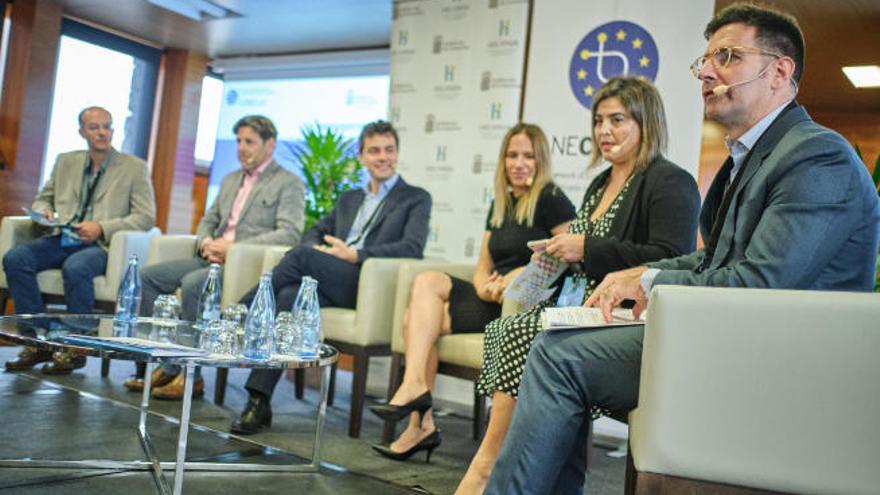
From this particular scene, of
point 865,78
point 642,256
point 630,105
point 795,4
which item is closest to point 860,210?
point 642,256

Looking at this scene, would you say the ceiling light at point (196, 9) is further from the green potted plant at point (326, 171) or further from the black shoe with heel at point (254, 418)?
the black shoe with heel at point (254, 418)

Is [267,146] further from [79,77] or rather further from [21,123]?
[79,77]

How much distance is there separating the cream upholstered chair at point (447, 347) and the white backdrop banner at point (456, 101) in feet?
3.98

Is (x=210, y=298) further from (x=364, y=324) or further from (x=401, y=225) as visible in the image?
(x=401, y=225)

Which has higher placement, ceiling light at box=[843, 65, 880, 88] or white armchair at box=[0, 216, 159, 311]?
ceiling light at box=[843, 65, 880, 88]

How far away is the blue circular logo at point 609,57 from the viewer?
4.20 meters

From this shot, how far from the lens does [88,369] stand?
14.5ft

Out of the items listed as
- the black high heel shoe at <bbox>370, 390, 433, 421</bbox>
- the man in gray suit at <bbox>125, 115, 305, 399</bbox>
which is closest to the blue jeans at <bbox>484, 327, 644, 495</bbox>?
the black high heel shoe at <bbox>370, 390, 433, 421</bbox>

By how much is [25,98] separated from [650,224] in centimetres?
606

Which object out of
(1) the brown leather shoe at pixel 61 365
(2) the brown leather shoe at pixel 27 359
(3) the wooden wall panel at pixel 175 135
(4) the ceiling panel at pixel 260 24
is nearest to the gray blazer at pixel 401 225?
(1) the brown leather shoe at pixel 61 365

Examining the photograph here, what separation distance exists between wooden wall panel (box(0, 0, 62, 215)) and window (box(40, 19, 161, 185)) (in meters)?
0.26

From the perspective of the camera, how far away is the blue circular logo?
4.20 meters

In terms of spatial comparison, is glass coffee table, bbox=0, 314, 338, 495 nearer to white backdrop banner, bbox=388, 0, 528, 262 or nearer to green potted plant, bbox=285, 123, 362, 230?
white backdrop banner, bbox=388, 0, 528, 262

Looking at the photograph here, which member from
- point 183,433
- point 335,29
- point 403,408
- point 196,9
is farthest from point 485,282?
point 196,9
